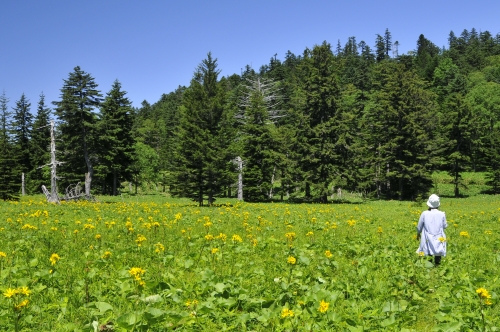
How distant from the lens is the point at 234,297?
4.46 metres

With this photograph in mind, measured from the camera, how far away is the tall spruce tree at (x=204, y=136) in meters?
23.2

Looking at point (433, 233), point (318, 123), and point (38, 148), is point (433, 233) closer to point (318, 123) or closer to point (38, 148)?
point (318, 123)

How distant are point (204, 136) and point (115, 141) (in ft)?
71.8

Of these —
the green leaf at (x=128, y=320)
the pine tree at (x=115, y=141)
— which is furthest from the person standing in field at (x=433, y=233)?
the pine tree at (x=115, y=141)

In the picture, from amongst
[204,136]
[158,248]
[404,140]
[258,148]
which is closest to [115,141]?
[258,148]

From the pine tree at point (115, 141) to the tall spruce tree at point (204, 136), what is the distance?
19046 millimetres

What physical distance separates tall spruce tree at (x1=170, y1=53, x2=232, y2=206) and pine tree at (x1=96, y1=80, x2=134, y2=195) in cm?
1905

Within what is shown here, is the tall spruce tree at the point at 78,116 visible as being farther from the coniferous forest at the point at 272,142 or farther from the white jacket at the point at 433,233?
the white jacket at the point at 433,233

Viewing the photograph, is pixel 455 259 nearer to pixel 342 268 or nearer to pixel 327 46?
pixel 342 268

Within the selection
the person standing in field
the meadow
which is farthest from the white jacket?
the meadow

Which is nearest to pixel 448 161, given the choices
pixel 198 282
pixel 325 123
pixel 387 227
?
pixel 325 123

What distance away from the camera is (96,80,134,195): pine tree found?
1597 inches

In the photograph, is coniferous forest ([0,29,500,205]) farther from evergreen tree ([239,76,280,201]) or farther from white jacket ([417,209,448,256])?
white jacket ([417,209,448,256])

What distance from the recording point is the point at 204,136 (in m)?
23.3
